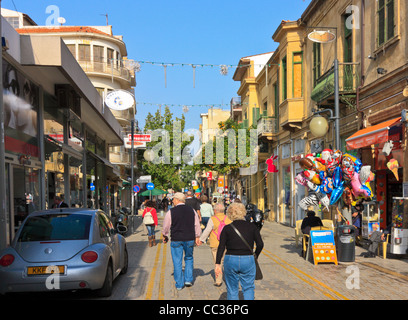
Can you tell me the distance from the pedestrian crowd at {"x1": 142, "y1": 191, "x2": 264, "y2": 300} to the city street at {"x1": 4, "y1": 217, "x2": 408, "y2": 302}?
0.51 meters

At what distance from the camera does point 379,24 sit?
557 inches

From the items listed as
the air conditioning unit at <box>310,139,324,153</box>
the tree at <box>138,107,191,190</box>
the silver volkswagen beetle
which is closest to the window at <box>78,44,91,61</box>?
the tree at <box>138,107,191,190</box>

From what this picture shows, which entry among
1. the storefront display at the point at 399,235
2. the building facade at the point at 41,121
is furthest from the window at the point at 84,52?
the storefront display at the point at 399,235

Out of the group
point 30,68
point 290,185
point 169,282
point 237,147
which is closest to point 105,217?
point 169,282

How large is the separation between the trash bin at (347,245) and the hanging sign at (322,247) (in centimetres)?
22

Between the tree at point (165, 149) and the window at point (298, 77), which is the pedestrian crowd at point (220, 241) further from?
the tree at point (165, 149)

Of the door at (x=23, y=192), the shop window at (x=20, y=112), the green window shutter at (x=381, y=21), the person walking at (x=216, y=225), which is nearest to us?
the person walking at (x=216, y=225)

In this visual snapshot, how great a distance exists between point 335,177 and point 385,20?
5719 millimetres

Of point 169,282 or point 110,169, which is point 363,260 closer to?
point 169,282

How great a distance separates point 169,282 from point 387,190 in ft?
29.9

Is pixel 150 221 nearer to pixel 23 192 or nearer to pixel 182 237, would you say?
pixel 23 192

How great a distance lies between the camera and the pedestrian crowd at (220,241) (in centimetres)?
559

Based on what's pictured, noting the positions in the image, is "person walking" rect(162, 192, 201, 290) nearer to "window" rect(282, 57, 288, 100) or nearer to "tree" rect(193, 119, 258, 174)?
"window" rect(282, 57, 288, 100)

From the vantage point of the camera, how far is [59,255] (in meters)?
6.80
